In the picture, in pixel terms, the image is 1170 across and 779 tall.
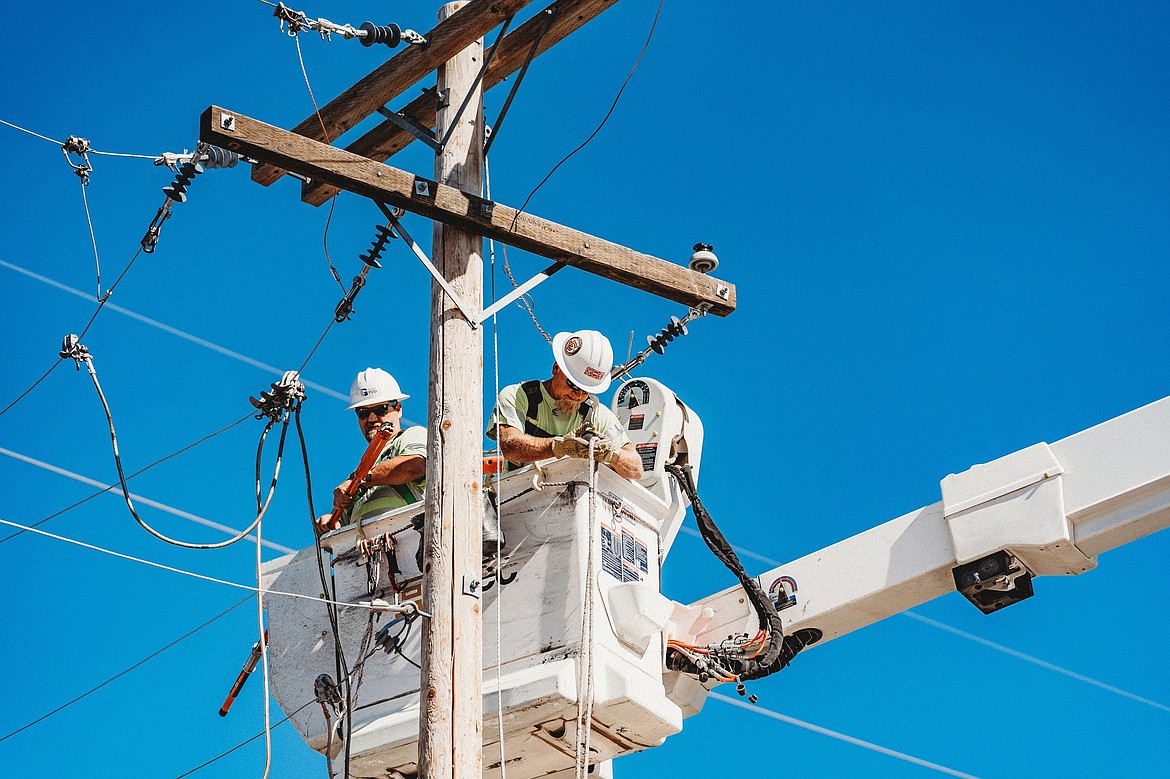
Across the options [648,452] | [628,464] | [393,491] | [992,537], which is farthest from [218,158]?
[992,537]

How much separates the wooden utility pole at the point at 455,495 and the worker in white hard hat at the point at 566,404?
3.05 feet

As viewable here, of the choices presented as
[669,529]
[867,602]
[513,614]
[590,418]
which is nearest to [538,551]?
[513,614]

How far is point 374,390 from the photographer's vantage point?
9547 mm

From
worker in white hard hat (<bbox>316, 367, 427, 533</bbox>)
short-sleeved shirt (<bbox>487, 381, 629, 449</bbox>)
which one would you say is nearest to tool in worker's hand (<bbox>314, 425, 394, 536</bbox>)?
worker in white hard hat (<bbox>316, 367, 427, 533</bbox>)

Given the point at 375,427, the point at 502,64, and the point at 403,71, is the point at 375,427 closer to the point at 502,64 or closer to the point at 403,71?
the point at 403,71

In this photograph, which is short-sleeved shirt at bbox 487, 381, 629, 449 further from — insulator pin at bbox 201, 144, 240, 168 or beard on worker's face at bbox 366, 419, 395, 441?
insulator pin at bbox 201, 144, 240, 168

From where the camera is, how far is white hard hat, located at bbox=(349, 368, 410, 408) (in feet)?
31.3

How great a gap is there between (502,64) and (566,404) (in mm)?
2057

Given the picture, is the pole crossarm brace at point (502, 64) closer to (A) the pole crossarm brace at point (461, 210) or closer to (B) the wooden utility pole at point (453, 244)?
(B) the wooden utility pole at point (453, 244)

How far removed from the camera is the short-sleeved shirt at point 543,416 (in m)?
8.87

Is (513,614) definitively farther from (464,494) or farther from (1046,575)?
(1046,575)

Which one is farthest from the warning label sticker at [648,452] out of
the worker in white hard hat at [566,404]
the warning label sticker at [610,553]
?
the warning label sticker at [610,553]

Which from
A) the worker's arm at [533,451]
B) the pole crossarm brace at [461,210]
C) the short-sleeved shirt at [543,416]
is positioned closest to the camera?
the pole crossarm brace at [461,210]

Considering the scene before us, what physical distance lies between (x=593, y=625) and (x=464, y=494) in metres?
1.20
